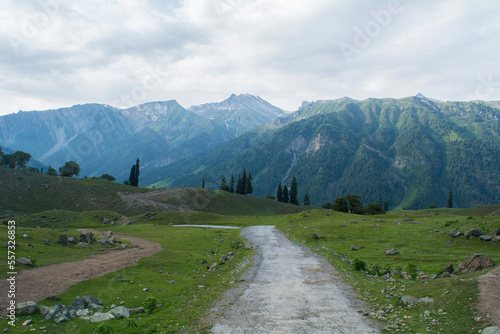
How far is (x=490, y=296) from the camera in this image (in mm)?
14312

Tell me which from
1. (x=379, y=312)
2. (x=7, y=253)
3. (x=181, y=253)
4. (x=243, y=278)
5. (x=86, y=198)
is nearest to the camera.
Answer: (x=379, y=312)

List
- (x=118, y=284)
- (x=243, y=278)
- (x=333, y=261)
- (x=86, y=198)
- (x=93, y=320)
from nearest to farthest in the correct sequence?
(x=93, y=320), (x=118, y=284), (x=243, y=278), (x=333, y=261), (x=86, y=198)

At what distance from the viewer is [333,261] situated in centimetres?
→ 3134

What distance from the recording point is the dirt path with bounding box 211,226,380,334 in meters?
13.7

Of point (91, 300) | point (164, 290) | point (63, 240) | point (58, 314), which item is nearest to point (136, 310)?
point (91, 300)

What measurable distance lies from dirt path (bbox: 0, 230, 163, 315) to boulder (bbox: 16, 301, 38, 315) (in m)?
0.63

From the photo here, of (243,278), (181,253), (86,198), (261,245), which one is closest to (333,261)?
(243,278)

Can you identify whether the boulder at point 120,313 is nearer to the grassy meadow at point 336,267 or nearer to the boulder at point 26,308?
the grassy meadow at point 336,267

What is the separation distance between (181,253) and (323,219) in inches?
1985

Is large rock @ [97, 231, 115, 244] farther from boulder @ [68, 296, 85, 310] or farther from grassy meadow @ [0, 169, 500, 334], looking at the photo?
boulder @ [68, 296, 85, 310]

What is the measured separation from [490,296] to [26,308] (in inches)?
914

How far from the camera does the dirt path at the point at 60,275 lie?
18000mm

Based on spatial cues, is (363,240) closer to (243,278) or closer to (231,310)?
(243,278)

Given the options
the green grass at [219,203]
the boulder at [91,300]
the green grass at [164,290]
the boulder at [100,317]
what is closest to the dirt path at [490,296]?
the green grass at [164,290]
